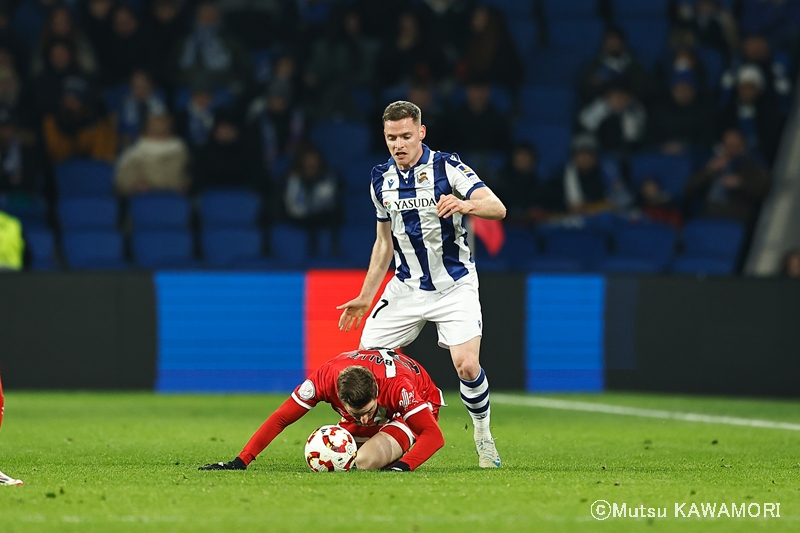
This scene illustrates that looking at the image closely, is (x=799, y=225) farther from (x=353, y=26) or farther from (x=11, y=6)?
(x=11, y=6)

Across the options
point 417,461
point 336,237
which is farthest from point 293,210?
point 417,461

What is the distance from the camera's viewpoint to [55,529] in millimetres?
5434

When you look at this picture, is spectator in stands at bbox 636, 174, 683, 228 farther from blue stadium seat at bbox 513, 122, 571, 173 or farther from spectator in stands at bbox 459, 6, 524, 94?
spectator in stands at bbox 459, 6, 524, 94

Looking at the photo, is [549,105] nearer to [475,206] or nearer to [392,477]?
[475,206]

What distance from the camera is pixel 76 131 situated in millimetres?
16594

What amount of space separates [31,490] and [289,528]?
5.84 feet

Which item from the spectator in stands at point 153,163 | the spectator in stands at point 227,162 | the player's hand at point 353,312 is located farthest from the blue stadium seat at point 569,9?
the player's hand at point 353,312

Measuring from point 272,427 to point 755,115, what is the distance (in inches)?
473

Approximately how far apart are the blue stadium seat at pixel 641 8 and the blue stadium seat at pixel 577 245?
14.2 feet

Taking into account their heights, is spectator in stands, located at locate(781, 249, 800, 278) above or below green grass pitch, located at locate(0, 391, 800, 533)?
above

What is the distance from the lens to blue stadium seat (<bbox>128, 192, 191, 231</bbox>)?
15.9m

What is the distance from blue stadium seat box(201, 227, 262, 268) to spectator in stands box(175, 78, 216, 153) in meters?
1.38

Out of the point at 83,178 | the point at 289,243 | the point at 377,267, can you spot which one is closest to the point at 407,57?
the point at 289,243

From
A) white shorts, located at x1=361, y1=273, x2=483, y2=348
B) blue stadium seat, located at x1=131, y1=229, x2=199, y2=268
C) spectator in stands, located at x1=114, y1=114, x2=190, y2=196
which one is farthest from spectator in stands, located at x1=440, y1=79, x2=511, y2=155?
white shorts, located at x1=361, y1=273, x2=483, y2=348
